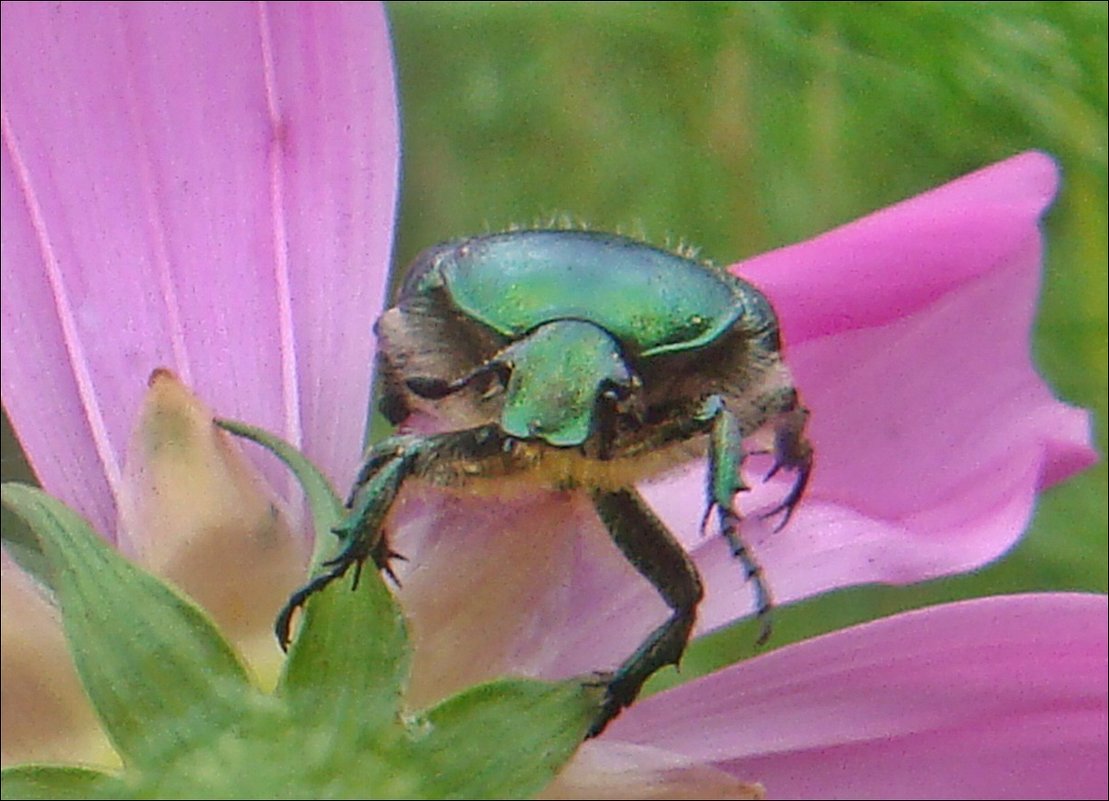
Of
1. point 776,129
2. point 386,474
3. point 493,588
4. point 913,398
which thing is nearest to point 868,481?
point 913,398

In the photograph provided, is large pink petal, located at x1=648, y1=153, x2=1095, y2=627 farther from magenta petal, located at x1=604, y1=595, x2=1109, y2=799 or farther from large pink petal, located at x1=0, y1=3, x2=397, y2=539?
large pink petal, located at x1=0, y1=3, x2=397, y2=539

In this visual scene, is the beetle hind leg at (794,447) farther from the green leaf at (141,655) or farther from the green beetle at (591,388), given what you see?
the green leaf at (141,655)

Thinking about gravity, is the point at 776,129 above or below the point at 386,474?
below

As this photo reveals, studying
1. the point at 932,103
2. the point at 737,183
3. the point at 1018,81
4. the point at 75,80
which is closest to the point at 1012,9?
the point at 1018,81

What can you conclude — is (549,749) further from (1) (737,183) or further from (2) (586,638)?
(1) (737,183)

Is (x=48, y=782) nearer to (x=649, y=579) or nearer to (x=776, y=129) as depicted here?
(x=649, y=579)

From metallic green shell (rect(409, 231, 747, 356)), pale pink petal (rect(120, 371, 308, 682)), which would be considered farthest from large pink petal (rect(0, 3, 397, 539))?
metallic green shell (rect(409, 231, 747, 356))
